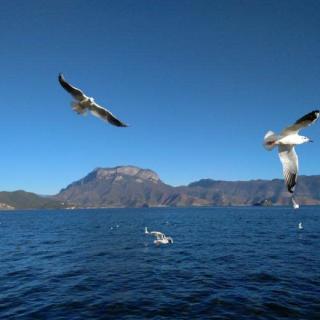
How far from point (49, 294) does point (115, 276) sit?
25.5 ft

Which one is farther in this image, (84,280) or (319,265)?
(319,265)

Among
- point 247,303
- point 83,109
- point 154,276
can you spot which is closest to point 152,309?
point 247,303

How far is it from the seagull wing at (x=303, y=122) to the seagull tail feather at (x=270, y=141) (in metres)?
0.29

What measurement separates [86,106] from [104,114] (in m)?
0.74

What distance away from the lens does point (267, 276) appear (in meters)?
33.7

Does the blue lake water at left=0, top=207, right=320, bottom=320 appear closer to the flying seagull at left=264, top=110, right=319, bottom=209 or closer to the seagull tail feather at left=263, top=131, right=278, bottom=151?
the flying seagull at left=264, top=110, right=319, bottom=209

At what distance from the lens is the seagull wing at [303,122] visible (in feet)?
29.1

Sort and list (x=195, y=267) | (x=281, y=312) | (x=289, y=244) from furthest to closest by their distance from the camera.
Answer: (x=289, y=244) → (x=195, y=267) → (x=281, y=312)

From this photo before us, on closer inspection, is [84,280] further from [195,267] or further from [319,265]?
[319,265]

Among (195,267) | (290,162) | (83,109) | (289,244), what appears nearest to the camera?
(290,162)

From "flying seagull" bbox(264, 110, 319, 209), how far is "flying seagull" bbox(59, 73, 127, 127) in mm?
4313

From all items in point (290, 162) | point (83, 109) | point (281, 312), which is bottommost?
point (281, 312)

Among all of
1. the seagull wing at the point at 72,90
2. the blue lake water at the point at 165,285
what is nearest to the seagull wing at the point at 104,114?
the seagull wing at the point at 72,90

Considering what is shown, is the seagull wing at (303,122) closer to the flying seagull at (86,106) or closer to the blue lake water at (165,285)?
the flying seagull at (86,106)
